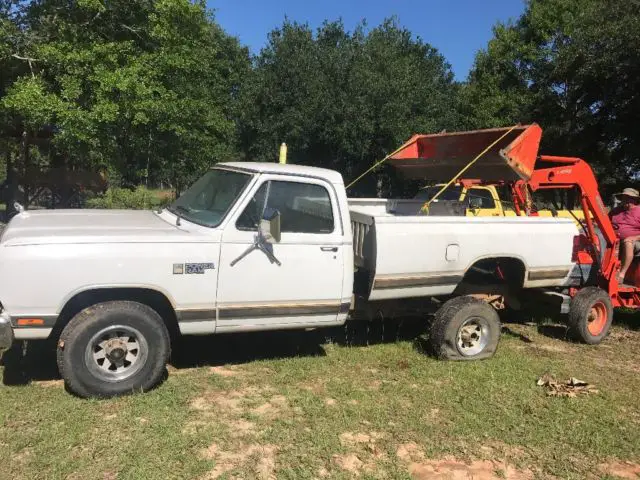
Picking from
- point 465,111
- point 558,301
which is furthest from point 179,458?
point 465,111

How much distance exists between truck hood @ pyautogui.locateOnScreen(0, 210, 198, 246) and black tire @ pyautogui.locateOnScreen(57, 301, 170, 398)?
0.54 metres

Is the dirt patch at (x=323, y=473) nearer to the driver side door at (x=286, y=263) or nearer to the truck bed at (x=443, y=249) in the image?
the driver side door at (x=286, y=263)

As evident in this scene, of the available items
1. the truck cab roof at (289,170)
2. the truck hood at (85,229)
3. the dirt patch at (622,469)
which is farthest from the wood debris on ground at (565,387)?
the truck hood at (85,229)

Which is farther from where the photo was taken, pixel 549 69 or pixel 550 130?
pixel 549 69

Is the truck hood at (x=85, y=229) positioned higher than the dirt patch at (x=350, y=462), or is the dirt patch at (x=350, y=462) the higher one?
the truck hood at (x=85, y=229)

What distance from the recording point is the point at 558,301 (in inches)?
265

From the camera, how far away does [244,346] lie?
6098 millimetres

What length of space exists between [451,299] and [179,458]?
327cm

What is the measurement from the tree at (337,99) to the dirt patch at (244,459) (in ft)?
59.2

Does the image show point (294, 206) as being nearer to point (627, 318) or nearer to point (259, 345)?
point (259, 345)

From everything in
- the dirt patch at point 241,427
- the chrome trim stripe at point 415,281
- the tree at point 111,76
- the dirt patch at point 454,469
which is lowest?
the dirt patch at point 454,469

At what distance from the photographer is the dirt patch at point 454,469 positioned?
379 centimetres

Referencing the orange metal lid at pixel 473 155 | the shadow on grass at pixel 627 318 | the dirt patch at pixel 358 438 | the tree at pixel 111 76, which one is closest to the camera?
the dirt patch at pixel 358 438

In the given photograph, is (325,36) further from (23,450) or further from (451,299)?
(23,450)
